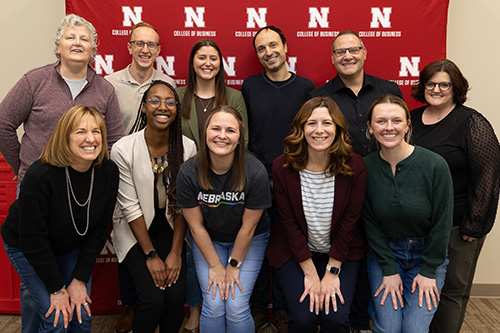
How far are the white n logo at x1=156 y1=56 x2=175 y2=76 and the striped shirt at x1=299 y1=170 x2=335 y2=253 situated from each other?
160 cm

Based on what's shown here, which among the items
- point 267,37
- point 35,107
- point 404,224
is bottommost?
point 404,224

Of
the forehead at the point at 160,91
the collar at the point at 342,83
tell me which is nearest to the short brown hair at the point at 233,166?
the forehead at the point at 160,91

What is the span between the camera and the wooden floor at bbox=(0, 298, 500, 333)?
2.79 meters

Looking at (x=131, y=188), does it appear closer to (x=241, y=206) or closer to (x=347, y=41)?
(x=241, y=206)

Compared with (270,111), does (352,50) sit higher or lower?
higher

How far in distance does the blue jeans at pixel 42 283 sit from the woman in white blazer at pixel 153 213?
0.90ft

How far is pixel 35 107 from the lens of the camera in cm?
238

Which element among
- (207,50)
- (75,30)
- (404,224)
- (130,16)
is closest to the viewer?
(404,224)

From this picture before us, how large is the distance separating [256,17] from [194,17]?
1.62 feet

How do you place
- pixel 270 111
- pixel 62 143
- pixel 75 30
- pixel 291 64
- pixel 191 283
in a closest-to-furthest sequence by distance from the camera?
pixel 62 143
pixel 75 30
pixel 191 283
pixel 270 111
pixel 291 64

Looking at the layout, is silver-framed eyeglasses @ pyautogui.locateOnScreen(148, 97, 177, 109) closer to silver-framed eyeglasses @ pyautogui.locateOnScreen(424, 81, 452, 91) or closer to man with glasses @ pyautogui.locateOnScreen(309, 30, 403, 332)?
man with glasses @ pyautogui.locateOnScreen(309, 30, 403, 332)

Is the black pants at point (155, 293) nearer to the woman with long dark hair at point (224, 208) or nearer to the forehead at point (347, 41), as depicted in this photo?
the woman with long dark hair at point (224, 208)

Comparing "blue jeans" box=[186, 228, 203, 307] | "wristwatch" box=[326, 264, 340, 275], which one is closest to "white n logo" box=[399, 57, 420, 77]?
"wristwatch" box=[326, 264, 340, 275]

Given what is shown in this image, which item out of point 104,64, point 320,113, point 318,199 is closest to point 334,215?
point 318,199
